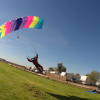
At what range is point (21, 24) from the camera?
14297mm

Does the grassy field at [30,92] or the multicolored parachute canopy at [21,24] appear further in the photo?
the multicolored parachute canopy at [21,24]

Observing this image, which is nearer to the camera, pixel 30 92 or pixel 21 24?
pixel 30 92

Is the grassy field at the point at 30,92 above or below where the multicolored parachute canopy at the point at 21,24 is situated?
below

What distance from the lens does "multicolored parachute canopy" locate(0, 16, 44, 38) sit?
12.5m

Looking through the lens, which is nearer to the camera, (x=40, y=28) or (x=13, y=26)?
(x=13, y=26)

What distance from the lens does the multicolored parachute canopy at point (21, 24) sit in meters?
12.5

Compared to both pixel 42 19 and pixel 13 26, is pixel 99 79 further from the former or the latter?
pixel 13 26

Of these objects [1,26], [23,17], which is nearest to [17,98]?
[1,26]

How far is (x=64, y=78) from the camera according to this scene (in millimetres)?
31953

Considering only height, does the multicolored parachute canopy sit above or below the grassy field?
above

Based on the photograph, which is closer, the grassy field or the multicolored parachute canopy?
the grassy field

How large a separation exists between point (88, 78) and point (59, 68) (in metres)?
43.3

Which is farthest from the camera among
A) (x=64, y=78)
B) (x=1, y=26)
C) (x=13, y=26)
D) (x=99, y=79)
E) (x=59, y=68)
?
(x=59, y=68)

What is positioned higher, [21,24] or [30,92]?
[21,24]
